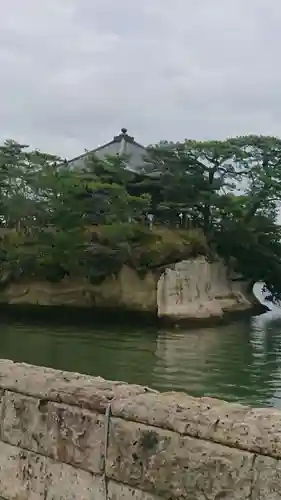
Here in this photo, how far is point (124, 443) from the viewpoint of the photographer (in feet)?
8.04

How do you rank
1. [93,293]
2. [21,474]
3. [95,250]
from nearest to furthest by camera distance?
1. [21,474]
2. [95,250]
3. [93,293]

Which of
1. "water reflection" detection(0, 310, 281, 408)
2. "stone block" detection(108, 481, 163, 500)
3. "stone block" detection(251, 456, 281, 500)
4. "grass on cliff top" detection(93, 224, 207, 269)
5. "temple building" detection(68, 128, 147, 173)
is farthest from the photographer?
"temple building" detection(68, 128, 147, 173)

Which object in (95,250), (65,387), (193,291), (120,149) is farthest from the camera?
(120,149)

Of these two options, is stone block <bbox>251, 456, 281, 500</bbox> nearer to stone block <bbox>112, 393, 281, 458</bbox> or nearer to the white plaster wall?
stone block <bbox>112, 393, 281, 458</bbox>

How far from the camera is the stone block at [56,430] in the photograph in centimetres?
257

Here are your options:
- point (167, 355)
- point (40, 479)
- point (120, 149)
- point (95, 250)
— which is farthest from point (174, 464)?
point (120, 149)

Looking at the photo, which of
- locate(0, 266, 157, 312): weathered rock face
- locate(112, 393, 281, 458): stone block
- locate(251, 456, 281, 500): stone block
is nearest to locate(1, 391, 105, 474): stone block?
locate(112, 393, 281, 458): stone block

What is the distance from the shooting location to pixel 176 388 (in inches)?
454

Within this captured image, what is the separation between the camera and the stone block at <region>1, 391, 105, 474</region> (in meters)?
2.57

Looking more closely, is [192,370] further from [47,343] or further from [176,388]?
[47,343]

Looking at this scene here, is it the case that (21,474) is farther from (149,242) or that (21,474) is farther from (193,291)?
(193,291)

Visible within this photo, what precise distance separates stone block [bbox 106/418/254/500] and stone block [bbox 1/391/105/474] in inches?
3.7

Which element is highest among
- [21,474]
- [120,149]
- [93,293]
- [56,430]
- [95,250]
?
[120,149]

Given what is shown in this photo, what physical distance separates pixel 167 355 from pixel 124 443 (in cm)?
1381
